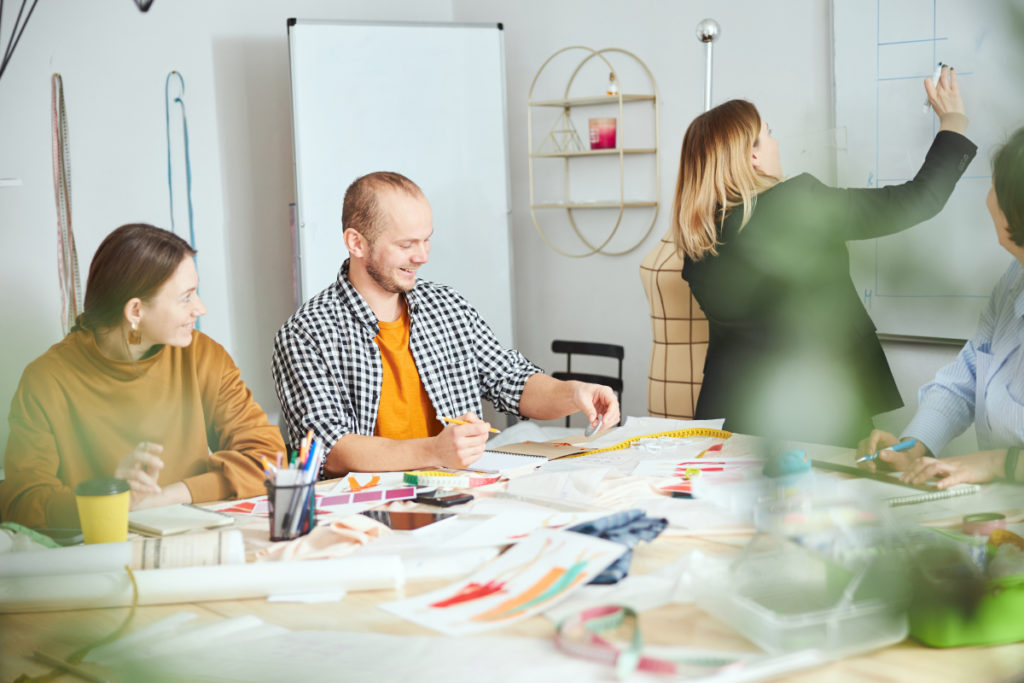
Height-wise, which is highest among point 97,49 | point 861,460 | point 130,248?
point 97,49

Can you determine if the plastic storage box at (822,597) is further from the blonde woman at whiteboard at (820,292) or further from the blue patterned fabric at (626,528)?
the blue patterned fabric at (626,528)

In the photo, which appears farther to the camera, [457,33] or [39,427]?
[457,33]

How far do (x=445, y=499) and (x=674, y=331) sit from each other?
4.45 ft

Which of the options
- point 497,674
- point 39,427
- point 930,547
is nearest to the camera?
point 930,547

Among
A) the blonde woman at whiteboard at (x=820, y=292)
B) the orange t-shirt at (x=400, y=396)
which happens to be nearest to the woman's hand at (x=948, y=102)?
the blonde woman at whiteboard at (x=820, y=292)

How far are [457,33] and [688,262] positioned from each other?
1821 mm

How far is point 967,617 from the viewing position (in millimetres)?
320

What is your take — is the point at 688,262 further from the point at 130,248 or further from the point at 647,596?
the point at 647,596

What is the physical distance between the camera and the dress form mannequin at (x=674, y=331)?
254cm

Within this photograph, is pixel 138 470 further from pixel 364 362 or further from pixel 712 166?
pixel 712 166

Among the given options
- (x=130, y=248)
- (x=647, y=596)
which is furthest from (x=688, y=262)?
(x=647, y=596)

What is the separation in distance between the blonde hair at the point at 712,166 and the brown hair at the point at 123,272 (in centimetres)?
112

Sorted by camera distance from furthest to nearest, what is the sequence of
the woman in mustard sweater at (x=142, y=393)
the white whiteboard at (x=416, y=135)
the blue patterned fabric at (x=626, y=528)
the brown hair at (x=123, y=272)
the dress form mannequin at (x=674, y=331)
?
the white whiteboard at (x=416, y=135) < the dress form mannequin at (x=674, y=331) < the brown hair at (x=123, y=272) < the woman in mustard sweater at (x=142, y=393) < the blue patterned fabric at (x=626, y=528)

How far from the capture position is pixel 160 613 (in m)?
0.94
